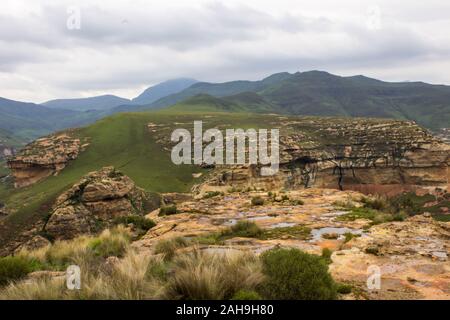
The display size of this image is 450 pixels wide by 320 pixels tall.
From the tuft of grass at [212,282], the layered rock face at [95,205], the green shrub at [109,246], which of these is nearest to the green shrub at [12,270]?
the green shrub at [109,246]

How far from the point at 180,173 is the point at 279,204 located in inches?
2568

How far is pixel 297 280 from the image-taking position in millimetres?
6473

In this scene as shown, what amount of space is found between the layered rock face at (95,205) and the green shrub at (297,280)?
26.4 meters

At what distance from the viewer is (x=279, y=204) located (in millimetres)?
19938

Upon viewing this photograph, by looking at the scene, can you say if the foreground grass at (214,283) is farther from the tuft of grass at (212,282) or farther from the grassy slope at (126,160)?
the grassy slope at (126,160)

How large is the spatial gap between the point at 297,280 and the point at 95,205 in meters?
31.3

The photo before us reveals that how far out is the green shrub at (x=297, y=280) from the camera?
6.34m

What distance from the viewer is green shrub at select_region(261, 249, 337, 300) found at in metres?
6.34

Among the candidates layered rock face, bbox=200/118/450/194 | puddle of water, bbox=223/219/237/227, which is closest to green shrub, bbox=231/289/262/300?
puddle of water, bbox=223/219/237/227

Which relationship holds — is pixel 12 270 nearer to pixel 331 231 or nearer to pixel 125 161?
pixel 331 231

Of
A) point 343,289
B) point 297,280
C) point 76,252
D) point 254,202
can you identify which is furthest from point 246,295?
point 254,202
